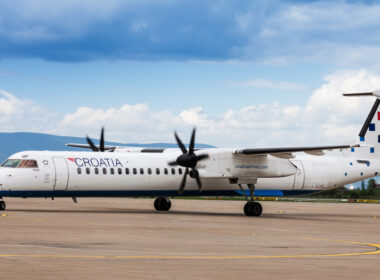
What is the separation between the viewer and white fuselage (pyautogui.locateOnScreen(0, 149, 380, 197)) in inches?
1307

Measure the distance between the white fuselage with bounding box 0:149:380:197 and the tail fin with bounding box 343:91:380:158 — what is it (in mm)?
688

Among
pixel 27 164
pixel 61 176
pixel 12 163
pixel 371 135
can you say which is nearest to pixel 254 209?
pixel 371 135

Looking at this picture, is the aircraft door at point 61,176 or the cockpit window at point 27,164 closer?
the cockpit window at point 27,164

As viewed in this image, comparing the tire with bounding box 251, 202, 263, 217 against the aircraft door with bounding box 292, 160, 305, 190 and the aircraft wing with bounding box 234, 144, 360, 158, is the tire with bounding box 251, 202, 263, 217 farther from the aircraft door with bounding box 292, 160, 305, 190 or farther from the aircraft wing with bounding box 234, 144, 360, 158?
the aircraft door with bounding box 292, 160, 305, 190

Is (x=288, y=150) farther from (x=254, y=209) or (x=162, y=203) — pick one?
(x=162, y=203)

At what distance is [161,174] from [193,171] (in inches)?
82.1

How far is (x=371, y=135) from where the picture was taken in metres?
41.3

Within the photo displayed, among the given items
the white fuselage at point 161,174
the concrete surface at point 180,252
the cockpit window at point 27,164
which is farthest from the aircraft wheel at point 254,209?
the cockpit window at point 27,164

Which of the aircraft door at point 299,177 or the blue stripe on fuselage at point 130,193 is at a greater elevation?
the aircraft door at point 299,177

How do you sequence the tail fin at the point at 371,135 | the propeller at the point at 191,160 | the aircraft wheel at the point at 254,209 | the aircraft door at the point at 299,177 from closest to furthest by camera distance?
1. the propeller at the point at 191,160
2. the aircraft wheel at the point at 254,209
3. the aircraft door at the point at 299,177
4. the tail fin at the point at 371,135

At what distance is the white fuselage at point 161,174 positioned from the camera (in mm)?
33188

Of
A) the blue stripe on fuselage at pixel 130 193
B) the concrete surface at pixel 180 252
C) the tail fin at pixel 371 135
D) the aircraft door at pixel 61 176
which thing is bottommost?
the concrete surface at pixel 180 252

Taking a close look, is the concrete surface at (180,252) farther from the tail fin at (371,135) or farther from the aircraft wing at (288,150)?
the tail fin at (371,135)

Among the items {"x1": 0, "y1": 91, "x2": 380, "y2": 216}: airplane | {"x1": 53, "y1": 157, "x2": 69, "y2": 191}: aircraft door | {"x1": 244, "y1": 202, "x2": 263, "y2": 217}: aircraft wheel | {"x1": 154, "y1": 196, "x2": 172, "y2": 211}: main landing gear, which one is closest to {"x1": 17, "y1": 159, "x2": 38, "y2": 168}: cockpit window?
{"x1": 0, "y1": 91, "x2": 380, "y2": 216}: airplane
